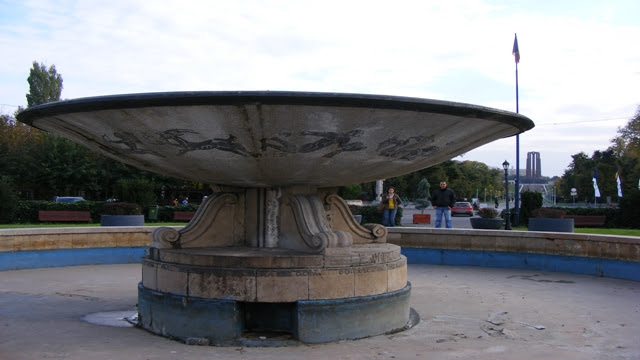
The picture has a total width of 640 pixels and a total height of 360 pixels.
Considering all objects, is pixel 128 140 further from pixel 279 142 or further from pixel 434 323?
pixel 434 323

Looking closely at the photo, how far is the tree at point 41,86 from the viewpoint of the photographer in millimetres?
59750

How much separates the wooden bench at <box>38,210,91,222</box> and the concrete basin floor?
42.8 ft

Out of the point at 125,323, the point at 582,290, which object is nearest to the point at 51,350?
the point at 125,323

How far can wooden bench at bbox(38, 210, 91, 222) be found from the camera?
2209 cm

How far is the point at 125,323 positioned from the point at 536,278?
6.49 m

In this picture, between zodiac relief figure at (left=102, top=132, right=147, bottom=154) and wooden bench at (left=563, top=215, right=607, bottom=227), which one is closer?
zodiac relief figure at (left=102, top=132, right=147, bottom=154)

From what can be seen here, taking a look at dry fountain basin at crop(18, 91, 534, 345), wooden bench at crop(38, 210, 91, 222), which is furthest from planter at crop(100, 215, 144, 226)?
wooden bench at crop(38, 210, 91, 222)

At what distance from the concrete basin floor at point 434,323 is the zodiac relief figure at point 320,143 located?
174cm

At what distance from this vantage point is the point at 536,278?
977 centimetres

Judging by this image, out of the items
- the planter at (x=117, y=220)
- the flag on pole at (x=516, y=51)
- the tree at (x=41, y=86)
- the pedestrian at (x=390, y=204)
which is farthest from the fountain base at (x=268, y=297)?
the tree at (x=41, y=86)

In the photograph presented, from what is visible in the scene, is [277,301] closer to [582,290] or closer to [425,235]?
[582,290]

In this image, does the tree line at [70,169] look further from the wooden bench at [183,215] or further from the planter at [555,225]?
the planter at [555,225]

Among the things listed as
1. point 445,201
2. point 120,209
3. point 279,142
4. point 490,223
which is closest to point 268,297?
point 279,142

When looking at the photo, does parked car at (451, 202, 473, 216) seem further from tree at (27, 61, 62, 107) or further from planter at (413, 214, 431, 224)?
tree at (27, 61, 62, 107)
